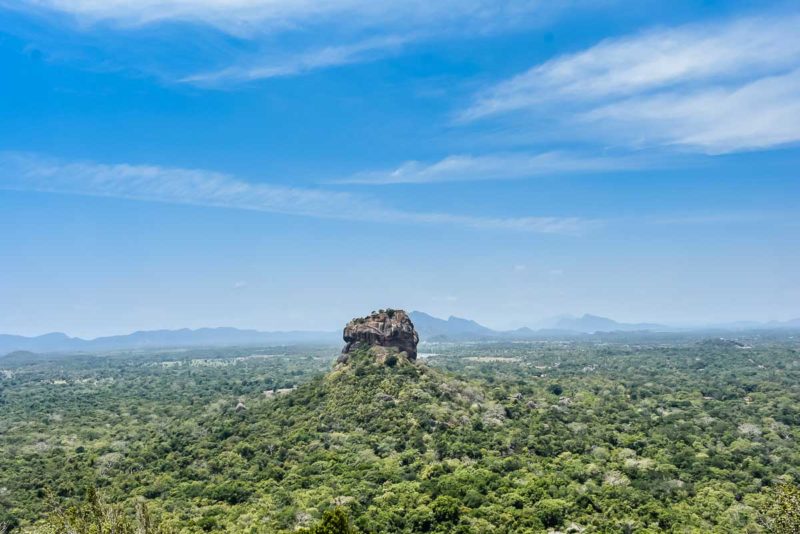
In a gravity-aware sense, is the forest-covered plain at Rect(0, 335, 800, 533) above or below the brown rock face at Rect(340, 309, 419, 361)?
below

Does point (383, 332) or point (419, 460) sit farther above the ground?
point (383, 332)

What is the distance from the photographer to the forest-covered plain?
180ft

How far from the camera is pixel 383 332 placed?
100 metres

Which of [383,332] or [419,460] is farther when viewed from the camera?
[383,332]

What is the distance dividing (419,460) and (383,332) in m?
33.6

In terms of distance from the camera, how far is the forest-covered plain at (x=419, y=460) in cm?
5491

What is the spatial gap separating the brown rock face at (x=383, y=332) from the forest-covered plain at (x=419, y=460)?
518 cm

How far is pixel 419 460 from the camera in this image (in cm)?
6931

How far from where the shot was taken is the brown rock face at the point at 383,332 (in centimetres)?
10012

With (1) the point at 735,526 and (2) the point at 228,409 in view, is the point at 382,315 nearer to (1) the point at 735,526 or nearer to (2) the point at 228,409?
(2) the point at 228,409

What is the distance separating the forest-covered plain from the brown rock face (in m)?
5.18

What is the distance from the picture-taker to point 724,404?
112 m

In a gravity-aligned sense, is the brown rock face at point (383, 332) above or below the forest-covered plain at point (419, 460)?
above

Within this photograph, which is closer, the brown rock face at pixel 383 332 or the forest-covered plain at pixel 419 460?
the forest-covered plain at pixel 419 460
